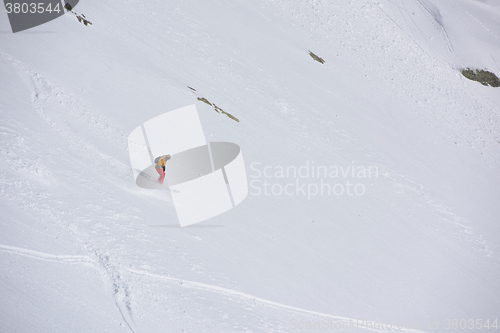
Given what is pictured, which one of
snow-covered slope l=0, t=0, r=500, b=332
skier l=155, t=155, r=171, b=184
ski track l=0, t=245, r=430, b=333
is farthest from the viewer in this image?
skier l=155, t=155, r=171, b=184

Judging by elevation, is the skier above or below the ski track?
above

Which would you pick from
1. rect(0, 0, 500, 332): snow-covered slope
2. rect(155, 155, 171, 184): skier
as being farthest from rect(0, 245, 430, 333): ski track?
rect(155, 155, 171, 184): skier

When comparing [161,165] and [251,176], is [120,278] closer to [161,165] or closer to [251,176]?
[161,165]

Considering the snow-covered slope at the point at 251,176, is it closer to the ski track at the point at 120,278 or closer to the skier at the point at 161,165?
the ski track at the point at 120,278

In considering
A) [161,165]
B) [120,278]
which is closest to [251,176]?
[161,165]

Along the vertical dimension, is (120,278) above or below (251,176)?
below

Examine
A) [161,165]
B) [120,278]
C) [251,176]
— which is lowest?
[120,278]

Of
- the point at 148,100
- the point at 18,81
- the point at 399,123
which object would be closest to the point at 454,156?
the point at 399,123

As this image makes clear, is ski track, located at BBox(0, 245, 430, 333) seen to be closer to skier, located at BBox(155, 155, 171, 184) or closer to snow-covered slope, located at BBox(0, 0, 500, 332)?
snow-covered slope, located at BBox(0, 0, 500, 332)

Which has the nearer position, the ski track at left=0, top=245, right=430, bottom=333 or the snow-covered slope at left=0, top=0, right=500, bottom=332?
the ski track at left=0, top=245, right=430, bottom=333
